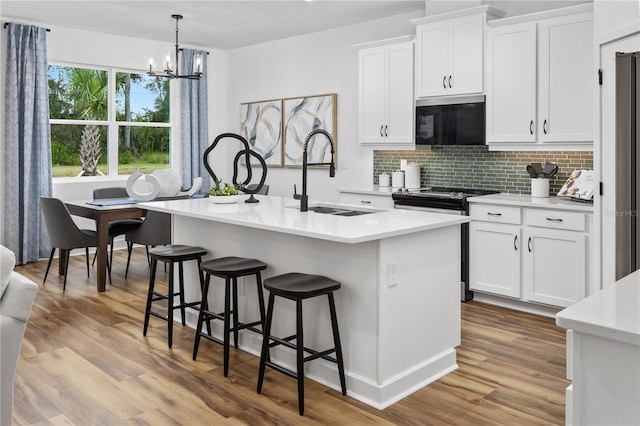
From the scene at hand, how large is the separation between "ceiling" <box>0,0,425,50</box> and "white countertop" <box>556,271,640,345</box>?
4500mm

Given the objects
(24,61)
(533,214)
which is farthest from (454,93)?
(24,61)

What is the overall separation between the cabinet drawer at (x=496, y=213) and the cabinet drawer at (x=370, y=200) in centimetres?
90

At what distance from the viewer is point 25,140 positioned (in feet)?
20.5

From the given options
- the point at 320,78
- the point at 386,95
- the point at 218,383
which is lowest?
the point at 218,383

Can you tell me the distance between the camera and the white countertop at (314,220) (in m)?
2.81

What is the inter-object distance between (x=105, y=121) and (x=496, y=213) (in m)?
5.05

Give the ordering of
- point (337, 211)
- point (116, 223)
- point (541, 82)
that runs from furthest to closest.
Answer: point (116, 223), point (541, 82), point (337, 211)

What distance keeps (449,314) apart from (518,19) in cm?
262

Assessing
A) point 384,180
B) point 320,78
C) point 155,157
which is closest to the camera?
point 384,180

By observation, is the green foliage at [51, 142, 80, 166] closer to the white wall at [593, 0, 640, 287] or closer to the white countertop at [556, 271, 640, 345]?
the white wall at [593, 0, 640, 287]

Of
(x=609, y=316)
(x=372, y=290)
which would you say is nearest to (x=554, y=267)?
(x=372, y=290)

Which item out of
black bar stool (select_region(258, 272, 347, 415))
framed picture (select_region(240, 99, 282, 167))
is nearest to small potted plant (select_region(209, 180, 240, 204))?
black bar stool (select_region(258, 272, 347, 415))

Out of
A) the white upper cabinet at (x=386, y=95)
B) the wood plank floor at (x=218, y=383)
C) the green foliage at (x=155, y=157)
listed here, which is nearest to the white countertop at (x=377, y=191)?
the white upper cabinet at (x=386, y=95)

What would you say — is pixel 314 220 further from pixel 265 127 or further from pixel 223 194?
pixel 265 127
